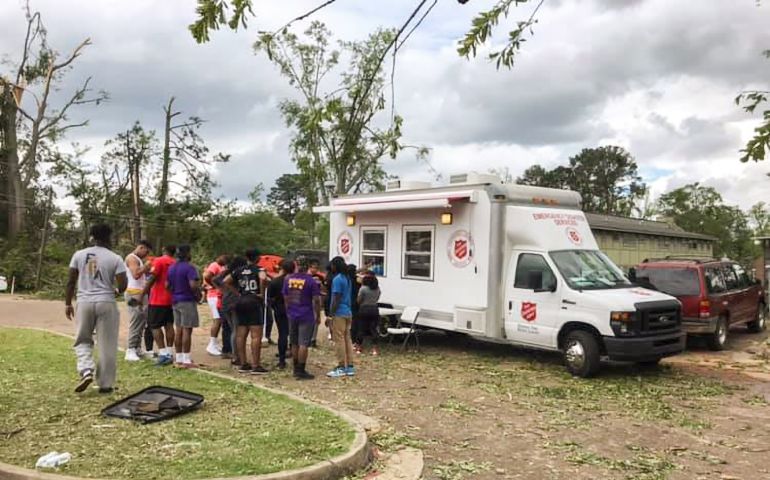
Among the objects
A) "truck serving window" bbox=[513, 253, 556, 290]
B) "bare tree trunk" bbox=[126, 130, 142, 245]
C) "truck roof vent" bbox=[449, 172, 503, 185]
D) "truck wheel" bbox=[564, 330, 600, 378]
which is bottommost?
"truck wheel" bbox=[564, 330, 600, 378]

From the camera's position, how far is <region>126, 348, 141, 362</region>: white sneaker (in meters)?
9.30

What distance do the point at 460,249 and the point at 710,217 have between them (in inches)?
1897

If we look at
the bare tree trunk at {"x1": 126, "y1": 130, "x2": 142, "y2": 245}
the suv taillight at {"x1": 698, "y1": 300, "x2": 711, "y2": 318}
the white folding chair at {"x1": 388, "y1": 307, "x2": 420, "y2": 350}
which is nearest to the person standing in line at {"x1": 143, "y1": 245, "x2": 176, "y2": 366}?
the white folding chair at {"x1": 388, "y1": 307, "x2": 420, "y2": 350}

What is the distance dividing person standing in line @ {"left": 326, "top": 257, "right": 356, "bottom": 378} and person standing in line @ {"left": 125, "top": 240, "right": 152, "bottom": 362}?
2688 millimetres

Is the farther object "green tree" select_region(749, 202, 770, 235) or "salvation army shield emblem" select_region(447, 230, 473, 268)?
"green tree" select_region(749, 202, 770, 235)

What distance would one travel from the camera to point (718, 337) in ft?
40.6

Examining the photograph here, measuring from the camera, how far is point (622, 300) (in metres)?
9.23

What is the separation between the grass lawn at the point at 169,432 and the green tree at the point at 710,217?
4898cm

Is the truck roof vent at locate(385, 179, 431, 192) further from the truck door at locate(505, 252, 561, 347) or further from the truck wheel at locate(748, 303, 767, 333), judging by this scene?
the truck wheel at locate(748, 303, 767, 333)

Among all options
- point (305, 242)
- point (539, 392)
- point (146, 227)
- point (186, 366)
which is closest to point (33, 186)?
point (146, 227)

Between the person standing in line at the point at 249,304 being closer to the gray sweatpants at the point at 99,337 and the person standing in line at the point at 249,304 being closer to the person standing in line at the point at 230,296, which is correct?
the person standing in line at the point at 230,296

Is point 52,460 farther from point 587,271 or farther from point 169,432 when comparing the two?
point 587,271

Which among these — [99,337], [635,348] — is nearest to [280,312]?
[99,337]

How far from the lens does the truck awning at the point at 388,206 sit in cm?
1103
